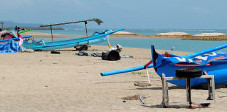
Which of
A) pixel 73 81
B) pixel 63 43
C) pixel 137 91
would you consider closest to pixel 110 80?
pixel 73 81

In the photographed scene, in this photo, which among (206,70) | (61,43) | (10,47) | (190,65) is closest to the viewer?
(190,65)

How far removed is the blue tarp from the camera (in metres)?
26.0

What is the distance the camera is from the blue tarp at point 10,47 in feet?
85.1

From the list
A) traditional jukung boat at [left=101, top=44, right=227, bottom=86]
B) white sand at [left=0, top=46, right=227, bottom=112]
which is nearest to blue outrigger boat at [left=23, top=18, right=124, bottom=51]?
white sand at [left=0, top=46, right=227, bottom=112]

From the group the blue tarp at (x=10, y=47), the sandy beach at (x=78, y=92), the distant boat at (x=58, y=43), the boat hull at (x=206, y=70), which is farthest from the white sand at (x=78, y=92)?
the distant boat at (x=58, y=43)

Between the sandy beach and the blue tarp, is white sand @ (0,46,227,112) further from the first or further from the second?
the blue tarp

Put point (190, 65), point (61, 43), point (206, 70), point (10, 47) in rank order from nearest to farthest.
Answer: point (190, 65)
point (206, 70)
point (10, 47)
point (61, 43)

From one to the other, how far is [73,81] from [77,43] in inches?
697

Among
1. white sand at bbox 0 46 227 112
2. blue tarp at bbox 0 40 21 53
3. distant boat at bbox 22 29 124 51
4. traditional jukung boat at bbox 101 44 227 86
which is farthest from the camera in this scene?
distant boat at bbox 22 29 124 51

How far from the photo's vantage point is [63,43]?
97.8 feet

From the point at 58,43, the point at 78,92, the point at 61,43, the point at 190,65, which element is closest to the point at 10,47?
the point at 58,43

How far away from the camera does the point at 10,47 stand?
86.6 ft

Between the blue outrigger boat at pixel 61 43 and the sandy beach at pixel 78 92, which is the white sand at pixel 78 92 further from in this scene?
the blue outrigger boat at pixel 61 43

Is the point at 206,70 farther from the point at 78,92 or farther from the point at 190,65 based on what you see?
the point at 78,92
